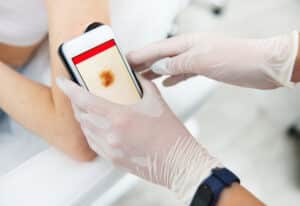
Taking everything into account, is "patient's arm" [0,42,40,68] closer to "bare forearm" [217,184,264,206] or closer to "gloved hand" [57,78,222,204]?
"gloved hand" [57,78,222,204]

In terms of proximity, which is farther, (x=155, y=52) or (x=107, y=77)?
(x=155, y=52)

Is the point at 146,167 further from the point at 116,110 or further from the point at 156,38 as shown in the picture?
the point at 156,38

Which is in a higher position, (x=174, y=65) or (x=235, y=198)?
(x=174, y=65)

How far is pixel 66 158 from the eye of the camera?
0.80 m

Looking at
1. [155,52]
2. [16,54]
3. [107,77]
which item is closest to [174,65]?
[155,52]

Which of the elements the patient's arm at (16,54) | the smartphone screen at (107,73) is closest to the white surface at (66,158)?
the patient's arm at (16,54)

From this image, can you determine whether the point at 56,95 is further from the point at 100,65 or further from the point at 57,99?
the point at 100,65

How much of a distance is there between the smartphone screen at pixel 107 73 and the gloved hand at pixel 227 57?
11cm

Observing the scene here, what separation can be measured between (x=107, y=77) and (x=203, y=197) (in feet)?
0.81

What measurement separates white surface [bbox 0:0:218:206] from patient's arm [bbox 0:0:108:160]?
0.12 ft

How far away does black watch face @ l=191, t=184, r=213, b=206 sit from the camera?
693mm

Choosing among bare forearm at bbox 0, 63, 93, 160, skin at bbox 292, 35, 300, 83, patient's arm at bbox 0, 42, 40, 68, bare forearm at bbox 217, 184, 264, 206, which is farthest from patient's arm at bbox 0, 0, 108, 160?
skin at bbox 292, 35, 300, 83

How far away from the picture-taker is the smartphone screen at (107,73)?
27.4 inches

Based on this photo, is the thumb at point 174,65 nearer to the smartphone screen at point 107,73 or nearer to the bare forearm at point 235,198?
the smartphone screen at point 107,73
